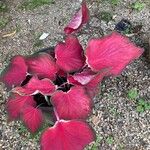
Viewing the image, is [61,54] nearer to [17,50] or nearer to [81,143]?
[81,143]

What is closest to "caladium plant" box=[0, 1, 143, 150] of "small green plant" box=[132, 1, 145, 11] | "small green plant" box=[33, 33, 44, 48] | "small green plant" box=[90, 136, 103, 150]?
"small green plant" box=[90, 136, 103, 150]

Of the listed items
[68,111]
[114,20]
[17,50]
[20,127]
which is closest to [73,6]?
[114,20]

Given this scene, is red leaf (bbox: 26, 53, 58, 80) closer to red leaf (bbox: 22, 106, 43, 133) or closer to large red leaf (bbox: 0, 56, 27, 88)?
large red leaf (bbox: 0, 56, 27, 88)

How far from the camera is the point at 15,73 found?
5.36 feet

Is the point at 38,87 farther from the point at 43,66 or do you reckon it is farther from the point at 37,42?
the point at 37,42

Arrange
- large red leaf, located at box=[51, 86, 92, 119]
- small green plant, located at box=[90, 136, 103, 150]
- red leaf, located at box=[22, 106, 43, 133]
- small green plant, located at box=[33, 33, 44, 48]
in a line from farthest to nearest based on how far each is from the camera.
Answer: small green plant, located at box=[33, 33, 44, 48] < small green plant, located at box=[90, 136, 103, 150] < red leaf, located at box=[22, 106, 43, 133] < large red leaf, located at box=[51, 86, 92, 119]

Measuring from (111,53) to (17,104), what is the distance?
0.44 metres

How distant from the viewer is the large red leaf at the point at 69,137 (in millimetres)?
1501

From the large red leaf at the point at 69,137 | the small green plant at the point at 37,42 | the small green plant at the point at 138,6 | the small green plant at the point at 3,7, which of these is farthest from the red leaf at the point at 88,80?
the small green plant at the point at 3,7

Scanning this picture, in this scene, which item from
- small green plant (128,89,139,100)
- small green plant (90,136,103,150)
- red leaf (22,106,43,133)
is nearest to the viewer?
red leaf (22,106,43,133)

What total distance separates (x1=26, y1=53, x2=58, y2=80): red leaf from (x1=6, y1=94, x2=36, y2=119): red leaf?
0.11 m

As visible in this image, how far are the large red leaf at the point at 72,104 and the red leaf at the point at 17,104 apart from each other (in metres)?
0.17

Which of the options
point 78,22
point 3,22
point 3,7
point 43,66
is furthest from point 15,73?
point 3,7

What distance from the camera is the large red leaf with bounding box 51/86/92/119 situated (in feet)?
4.91
